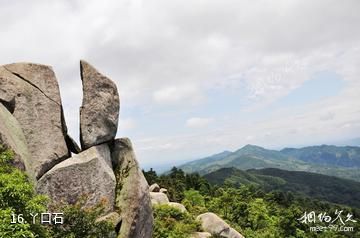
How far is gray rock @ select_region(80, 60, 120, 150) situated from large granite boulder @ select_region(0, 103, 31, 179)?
4.32m

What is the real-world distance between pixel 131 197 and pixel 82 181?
344 cm

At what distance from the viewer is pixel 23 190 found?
15.9 meters

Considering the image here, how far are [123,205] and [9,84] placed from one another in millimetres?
10972

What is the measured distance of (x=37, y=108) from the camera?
24.6 meters

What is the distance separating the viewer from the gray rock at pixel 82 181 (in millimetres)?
22375

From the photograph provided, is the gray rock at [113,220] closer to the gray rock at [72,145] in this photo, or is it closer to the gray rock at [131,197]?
the gray rock at [131,197]

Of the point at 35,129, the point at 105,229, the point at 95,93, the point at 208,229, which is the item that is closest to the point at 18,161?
the point at 35,129

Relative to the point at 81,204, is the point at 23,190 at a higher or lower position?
higher

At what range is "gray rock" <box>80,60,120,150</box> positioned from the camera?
2580cm

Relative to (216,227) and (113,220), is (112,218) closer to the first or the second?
(113,220)

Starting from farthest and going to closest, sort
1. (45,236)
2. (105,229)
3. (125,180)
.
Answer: (125,180) < (105,229) < (45,236)

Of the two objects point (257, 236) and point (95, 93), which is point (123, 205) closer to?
point (95, 93)

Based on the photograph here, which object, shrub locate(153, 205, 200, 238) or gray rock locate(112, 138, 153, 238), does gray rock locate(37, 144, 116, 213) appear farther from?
shrub locate(153, 205, 200, 238)

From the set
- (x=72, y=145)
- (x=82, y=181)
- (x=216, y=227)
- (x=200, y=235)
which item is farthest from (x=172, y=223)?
(x=82, y=181)
